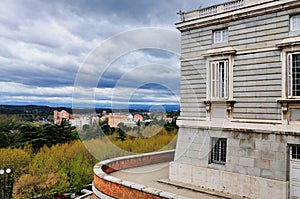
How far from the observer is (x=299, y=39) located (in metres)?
9.20

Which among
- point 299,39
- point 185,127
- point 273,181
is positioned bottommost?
point 273,181

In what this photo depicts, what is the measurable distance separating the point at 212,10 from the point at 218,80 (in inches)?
123

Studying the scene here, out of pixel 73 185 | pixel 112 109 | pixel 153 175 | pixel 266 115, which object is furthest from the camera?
pixel 73 185

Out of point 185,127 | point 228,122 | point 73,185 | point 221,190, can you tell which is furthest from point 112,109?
point 73,185

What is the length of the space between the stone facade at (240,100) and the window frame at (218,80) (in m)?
0.04

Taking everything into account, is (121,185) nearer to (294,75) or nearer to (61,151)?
(294,75)

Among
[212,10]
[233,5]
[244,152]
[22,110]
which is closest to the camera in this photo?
[244,152]

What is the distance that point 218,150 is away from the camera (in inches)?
456

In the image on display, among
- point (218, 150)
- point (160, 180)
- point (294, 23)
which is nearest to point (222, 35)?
point (294, 23)

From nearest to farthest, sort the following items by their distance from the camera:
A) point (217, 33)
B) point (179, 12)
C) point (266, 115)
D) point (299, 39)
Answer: point (299, 39)
point (266, 115)
point (217, 33)
point (179, 12)

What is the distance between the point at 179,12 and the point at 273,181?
26.7 ft

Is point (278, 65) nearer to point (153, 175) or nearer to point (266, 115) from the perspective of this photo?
point (266, 115)

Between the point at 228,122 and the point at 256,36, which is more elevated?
the point at 256,36

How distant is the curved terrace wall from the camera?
9.52 m
